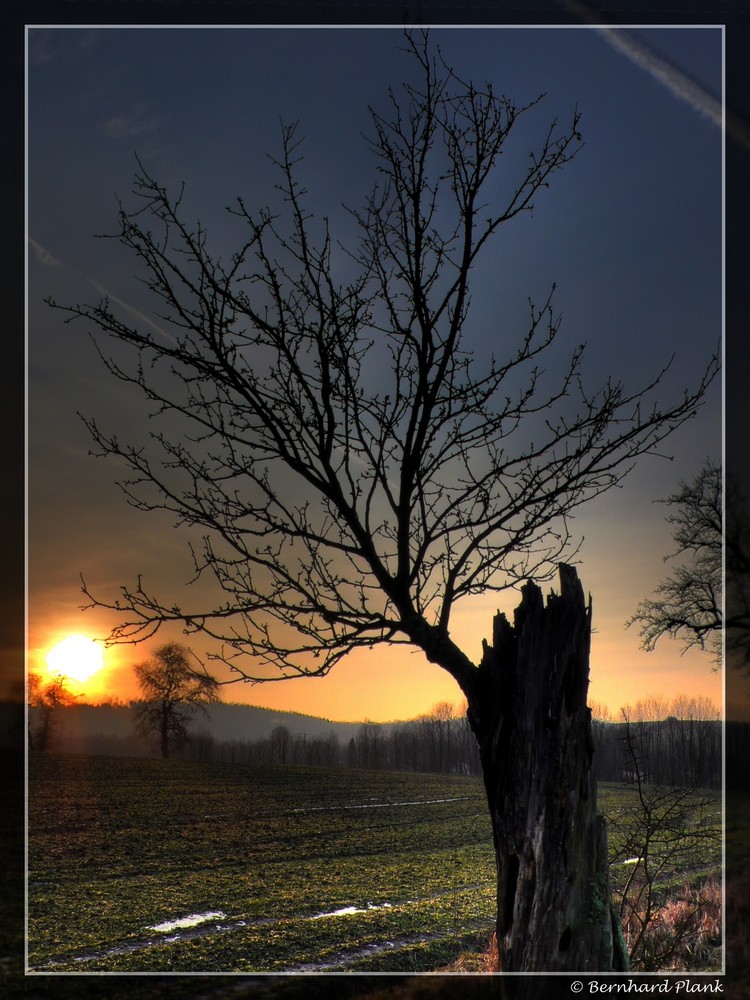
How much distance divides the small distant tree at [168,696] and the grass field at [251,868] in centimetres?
61

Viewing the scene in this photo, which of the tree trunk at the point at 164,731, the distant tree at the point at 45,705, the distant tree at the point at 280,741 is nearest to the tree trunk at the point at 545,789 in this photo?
the distant tree at the point at 45,705

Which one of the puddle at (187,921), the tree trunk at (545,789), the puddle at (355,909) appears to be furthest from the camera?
the puddle at (355,909)

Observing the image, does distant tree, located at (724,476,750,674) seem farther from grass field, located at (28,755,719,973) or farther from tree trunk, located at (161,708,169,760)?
tree trunk, located at (161,708,169,760)

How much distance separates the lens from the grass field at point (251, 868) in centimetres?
597

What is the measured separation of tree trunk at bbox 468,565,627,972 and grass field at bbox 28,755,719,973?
106 inches

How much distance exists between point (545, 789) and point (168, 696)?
4.01 metres

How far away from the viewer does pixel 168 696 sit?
21.6 feet

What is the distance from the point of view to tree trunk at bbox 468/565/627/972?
11.2 ft
